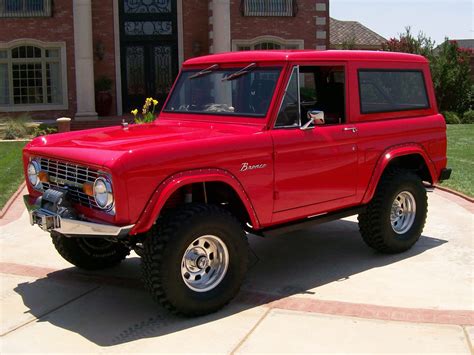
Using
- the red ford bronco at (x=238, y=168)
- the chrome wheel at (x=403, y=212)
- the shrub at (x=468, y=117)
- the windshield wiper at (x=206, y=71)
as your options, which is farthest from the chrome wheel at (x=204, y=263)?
the shrub at (x=468, y=117)

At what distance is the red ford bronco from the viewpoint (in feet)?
15.1

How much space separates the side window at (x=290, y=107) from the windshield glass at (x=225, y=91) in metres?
0.13

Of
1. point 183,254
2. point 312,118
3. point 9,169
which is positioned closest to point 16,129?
point 9,169

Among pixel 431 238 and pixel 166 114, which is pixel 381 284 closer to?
pixel 431 238

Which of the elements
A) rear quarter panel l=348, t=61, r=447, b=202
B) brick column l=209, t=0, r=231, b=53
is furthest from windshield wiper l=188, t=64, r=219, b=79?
brick column l=209, t=0, r=231, b=53

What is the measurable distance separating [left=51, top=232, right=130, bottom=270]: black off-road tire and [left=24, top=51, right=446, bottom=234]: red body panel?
27.1 inches

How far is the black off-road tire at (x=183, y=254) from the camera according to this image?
15.1ft

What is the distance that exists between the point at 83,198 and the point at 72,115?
15.7 m

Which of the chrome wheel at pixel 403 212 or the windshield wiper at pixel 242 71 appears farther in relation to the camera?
the chrome wheel at pixel 403 212

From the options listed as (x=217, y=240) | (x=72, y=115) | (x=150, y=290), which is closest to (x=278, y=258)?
(x=217, y=240)

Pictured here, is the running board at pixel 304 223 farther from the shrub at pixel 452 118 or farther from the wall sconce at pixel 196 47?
the shrub at pixel 452 118

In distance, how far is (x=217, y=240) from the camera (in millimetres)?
4914

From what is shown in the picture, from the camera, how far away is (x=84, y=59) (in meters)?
18.8

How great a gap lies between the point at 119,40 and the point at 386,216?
50.4ft
